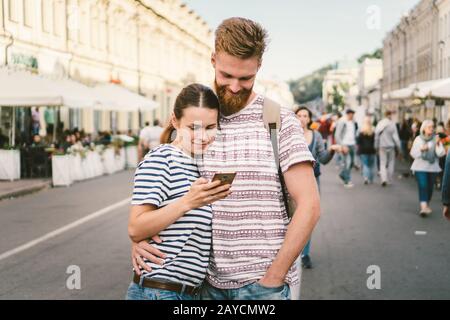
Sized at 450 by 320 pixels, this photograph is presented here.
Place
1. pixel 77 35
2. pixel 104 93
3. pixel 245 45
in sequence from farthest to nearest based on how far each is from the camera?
1. pixel 77 35
2. pixel 104 93
3. pixel 245 45

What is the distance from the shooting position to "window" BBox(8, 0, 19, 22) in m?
26.4

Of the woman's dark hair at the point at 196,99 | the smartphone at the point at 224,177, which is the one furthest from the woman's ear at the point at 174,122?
the smartphone at the point at 224,177

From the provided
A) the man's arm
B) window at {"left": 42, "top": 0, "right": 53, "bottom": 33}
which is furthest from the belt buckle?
window at {"left": 42, "top": 0, "right": 53, "bottom": 33}

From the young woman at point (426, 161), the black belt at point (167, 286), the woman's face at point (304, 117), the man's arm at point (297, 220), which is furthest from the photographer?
the young woman at point (426, 161)

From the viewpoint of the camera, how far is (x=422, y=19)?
204ft

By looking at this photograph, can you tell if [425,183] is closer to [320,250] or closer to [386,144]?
[320,250]

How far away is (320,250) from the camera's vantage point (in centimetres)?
924

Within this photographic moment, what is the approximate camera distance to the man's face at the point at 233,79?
8.67 ft

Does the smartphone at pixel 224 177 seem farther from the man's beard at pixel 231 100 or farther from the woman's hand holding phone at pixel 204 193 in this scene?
the man's beard at pixel 231 100

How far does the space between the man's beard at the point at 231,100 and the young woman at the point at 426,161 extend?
10391mm

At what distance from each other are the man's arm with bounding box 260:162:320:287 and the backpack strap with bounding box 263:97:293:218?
0.15ft

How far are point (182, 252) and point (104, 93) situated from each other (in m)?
27.4
